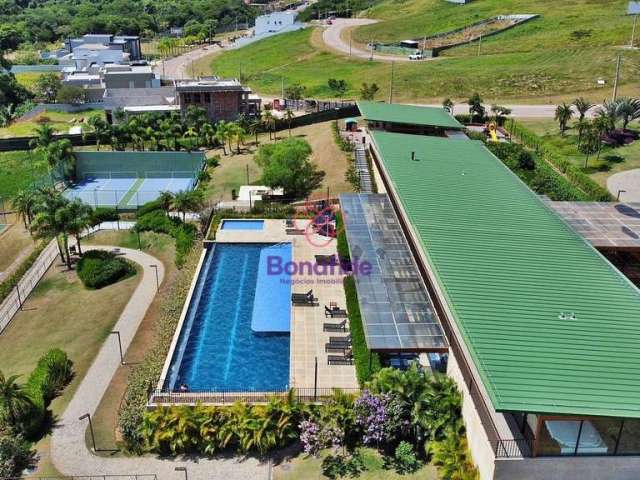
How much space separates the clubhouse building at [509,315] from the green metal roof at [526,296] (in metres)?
0.05

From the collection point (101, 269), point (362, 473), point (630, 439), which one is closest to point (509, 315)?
point (630, 439)

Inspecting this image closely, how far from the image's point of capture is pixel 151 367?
1157 inches

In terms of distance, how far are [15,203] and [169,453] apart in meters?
31.0

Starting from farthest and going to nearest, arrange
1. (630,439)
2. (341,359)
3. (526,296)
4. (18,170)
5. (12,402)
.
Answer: (18,170) → (341,359) → (12,402) → (526,296) → (630,439)

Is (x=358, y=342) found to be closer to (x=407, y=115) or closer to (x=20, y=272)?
(x=20, y=272)

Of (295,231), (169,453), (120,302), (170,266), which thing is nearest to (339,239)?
(295,231)

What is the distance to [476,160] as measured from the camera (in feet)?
→ 152

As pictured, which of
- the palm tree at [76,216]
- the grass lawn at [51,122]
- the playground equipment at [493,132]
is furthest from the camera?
the grass lawn at [51,122]

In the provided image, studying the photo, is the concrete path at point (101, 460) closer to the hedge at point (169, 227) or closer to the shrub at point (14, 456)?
the shrub at point (14, 456)

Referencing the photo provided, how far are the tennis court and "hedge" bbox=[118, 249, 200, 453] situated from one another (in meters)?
24.0

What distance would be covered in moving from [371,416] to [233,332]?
11.8m

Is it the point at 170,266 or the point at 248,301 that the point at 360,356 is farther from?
the point at 170,266

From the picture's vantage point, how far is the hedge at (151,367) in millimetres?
25328

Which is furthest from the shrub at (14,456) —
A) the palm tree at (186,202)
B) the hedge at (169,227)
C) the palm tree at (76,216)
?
the palm tree at (186,202)
